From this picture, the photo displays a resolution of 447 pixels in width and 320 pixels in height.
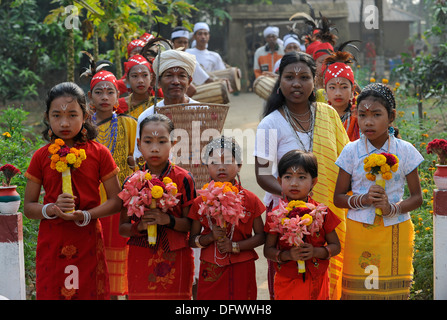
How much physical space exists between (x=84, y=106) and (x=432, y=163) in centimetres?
443

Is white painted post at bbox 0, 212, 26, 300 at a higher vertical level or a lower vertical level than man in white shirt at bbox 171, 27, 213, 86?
lower

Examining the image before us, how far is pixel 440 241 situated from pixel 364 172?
0.63 metres

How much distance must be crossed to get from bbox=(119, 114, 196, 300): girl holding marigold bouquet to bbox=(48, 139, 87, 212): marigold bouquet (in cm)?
42

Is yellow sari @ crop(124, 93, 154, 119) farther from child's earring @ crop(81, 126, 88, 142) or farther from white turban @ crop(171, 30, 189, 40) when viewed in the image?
white turban @ crop(171, 30, 189, 40)

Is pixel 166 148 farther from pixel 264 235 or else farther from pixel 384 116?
pixel 384 116

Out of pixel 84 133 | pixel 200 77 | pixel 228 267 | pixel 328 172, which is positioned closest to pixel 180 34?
pixel 200 77

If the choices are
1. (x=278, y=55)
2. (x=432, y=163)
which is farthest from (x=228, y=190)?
(x=278, y=55)

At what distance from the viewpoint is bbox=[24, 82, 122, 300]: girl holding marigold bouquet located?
386 centimetres

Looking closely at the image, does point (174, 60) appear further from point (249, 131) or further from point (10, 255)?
point (249, 131)

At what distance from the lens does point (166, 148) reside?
405 centimetres

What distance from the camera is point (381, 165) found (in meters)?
3.72

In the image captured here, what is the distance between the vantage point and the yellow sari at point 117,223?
17.0 feet

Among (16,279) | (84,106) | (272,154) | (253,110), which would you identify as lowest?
(16,279)

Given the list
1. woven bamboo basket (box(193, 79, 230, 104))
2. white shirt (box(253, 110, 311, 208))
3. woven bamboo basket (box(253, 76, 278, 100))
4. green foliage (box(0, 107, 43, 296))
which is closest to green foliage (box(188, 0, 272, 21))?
woven bamboo basket (box(253, 76, 278, 100))
